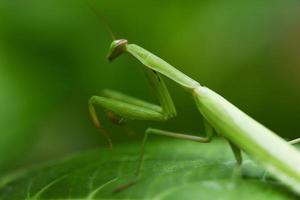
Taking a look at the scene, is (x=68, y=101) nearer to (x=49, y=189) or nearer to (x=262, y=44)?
(x=262, y=44)

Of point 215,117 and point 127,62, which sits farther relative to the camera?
point 127,62

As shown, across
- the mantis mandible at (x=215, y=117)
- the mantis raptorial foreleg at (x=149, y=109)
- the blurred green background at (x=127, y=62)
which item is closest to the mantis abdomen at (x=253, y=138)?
the mantis mandible at (x=215, y=117)

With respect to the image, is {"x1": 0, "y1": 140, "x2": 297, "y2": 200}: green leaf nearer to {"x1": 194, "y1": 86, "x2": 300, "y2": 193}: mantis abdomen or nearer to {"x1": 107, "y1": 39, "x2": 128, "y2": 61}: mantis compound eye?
{"x1": 194, "y1": 86, "x2": 300, "y2": 193}: mantis abdomen

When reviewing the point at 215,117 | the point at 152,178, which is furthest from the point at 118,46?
the point at 152,178

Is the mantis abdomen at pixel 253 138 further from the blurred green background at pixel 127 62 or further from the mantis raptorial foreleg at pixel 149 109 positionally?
the blurred green background at pixel 127 62

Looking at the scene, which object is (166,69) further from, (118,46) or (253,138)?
(253,138)

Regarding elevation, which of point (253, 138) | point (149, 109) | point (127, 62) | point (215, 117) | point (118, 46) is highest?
point (118, 46)
